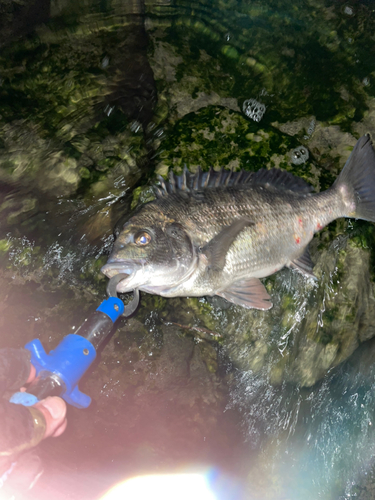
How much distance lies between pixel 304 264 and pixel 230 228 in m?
1.03

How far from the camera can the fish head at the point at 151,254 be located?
2555mm

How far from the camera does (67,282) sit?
12.6 feet

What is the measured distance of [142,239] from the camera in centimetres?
262

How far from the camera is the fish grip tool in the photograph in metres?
2.52

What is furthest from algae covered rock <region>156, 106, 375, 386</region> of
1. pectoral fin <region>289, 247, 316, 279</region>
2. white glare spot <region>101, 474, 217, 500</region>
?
white glare spot <region>101, 474, 217, 500</region>

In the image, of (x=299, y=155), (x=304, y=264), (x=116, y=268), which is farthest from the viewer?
(x=299, y=155)

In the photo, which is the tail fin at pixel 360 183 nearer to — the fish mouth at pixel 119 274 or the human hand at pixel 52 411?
the fish mouth at pixel 119 274

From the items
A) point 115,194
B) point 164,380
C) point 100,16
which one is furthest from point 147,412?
point 100,16

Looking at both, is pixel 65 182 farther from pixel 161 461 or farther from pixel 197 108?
pixel 161 461

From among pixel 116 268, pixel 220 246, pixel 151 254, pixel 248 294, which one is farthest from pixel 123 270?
pixel 248 294

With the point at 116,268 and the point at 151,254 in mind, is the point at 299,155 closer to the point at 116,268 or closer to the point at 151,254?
the point at 151,254

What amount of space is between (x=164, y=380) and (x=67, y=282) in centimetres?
160

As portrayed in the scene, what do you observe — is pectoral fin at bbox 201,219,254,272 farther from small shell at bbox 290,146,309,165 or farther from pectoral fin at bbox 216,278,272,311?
small shell at bbox 290,146,309,165

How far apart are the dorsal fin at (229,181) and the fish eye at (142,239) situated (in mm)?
518
